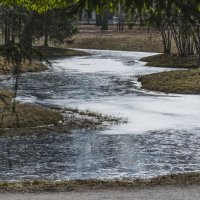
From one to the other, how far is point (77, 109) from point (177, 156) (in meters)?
8.99

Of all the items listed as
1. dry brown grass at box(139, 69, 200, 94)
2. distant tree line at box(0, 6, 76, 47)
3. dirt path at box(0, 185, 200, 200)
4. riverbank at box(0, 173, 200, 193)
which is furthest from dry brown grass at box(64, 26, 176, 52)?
dirt path at box(0, 185, 200, 200)

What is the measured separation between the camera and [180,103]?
26.3m

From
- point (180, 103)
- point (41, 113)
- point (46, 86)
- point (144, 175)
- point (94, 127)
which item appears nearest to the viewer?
point (144, 175)

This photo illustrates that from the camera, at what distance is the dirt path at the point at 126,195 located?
9531 mm

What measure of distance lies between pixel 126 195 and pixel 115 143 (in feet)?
23.2

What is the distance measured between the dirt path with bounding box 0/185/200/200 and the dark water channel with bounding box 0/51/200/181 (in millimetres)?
2448

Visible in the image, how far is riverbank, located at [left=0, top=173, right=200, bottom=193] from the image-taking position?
10469 millimetres

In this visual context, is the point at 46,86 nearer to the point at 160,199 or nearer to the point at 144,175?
the point at 144,175

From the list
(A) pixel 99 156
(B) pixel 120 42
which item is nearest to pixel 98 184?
(A) pixel 99 156

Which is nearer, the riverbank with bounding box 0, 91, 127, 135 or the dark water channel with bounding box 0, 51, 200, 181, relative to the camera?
the dark water channel with bounding box 0, 51, 200, 181

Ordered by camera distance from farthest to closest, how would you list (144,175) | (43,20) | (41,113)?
(43,20), (41,113), (144,175)

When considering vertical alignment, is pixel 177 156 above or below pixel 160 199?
below

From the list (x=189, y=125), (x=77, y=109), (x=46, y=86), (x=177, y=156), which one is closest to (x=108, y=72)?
(x=46, y=86)

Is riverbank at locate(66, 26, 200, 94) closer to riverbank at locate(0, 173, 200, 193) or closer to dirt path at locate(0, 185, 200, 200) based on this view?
riverbank at locate(0, 173, 200, 193)
